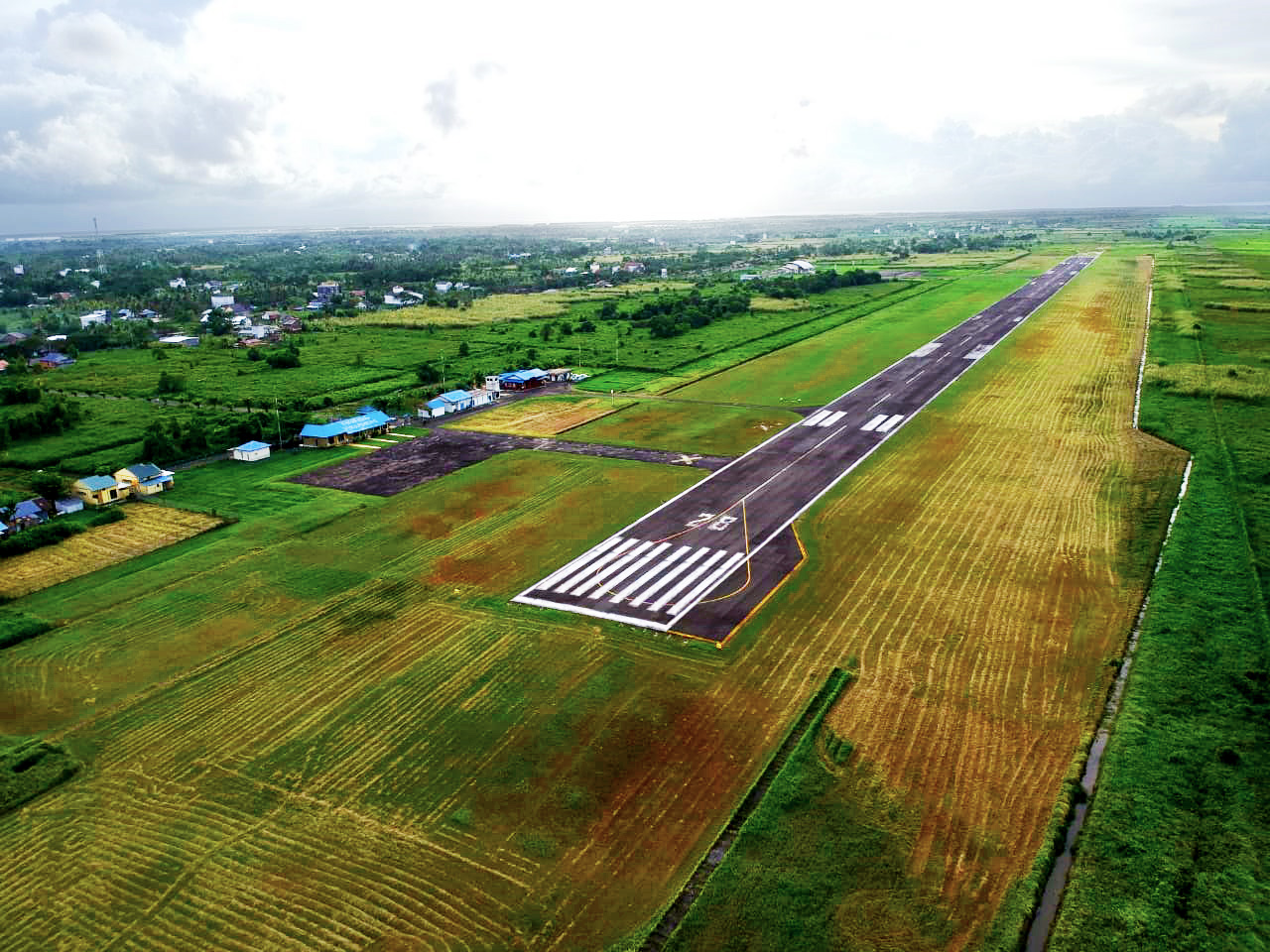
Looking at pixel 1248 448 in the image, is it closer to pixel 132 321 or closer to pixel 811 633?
pixel 811 633

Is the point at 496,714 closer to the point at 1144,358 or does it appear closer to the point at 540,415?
the point at 540,415

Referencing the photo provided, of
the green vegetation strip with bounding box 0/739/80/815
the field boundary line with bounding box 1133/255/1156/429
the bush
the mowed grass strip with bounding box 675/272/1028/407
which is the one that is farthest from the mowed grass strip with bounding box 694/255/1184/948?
the bush

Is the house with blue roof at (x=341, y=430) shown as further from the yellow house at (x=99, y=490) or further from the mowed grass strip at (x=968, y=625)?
the mowed grass strip at (x=968, y=625)

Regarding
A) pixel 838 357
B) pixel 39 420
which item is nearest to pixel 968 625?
pixel 838 357

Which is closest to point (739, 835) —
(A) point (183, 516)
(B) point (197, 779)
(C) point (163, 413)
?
(B) point (197, 779)

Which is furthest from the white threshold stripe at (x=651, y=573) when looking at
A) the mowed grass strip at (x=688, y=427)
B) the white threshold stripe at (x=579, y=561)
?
the mowed grass strip at (x=688, y=427)

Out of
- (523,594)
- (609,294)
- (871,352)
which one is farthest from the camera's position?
(609,294)
